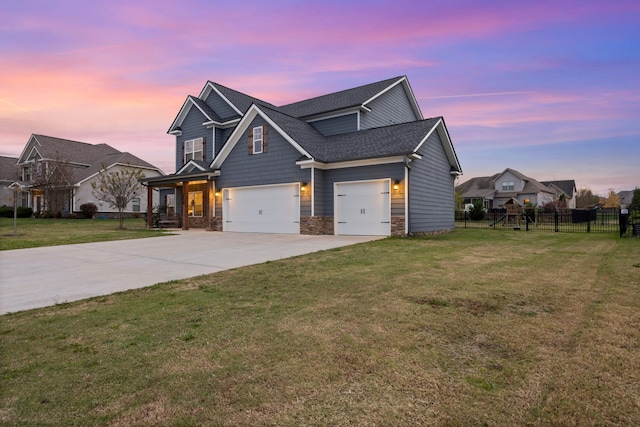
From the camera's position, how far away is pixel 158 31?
1250 cm

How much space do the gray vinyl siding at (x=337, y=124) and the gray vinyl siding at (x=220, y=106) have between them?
577 centimetres

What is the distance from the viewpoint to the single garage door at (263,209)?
1551cm

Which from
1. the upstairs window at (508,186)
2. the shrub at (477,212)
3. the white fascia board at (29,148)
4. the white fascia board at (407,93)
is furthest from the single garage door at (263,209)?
the upstairs window at (508,186)

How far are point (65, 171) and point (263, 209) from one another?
989 inches

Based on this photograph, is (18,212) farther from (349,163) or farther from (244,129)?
(349,163)

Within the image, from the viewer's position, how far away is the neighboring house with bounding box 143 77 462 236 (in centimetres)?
1370

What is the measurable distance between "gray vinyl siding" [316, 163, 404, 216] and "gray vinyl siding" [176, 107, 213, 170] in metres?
10.2

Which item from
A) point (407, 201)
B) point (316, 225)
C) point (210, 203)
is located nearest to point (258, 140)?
point (210, 203)

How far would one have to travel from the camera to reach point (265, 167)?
16.2 metres

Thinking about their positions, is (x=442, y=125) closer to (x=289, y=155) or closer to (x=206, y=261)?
(x=289, y=155)

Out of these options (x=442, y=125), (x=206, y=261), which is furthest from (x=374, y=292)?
(x=442, y=125)

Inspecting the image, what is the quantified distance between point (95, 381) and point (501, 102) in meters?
21.3

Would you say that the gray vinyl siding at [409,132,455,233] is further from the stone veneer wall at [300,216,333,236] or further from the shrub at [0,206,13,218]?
the shrub at [0,206,13,218]

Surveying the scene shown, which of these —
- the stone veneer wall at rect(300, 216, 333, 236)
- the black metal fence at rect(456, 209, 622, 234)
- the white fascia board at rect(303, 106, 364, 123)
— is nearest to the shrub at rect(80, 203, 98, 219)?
the white fascia board at rect(303, 106, 364, 123)
